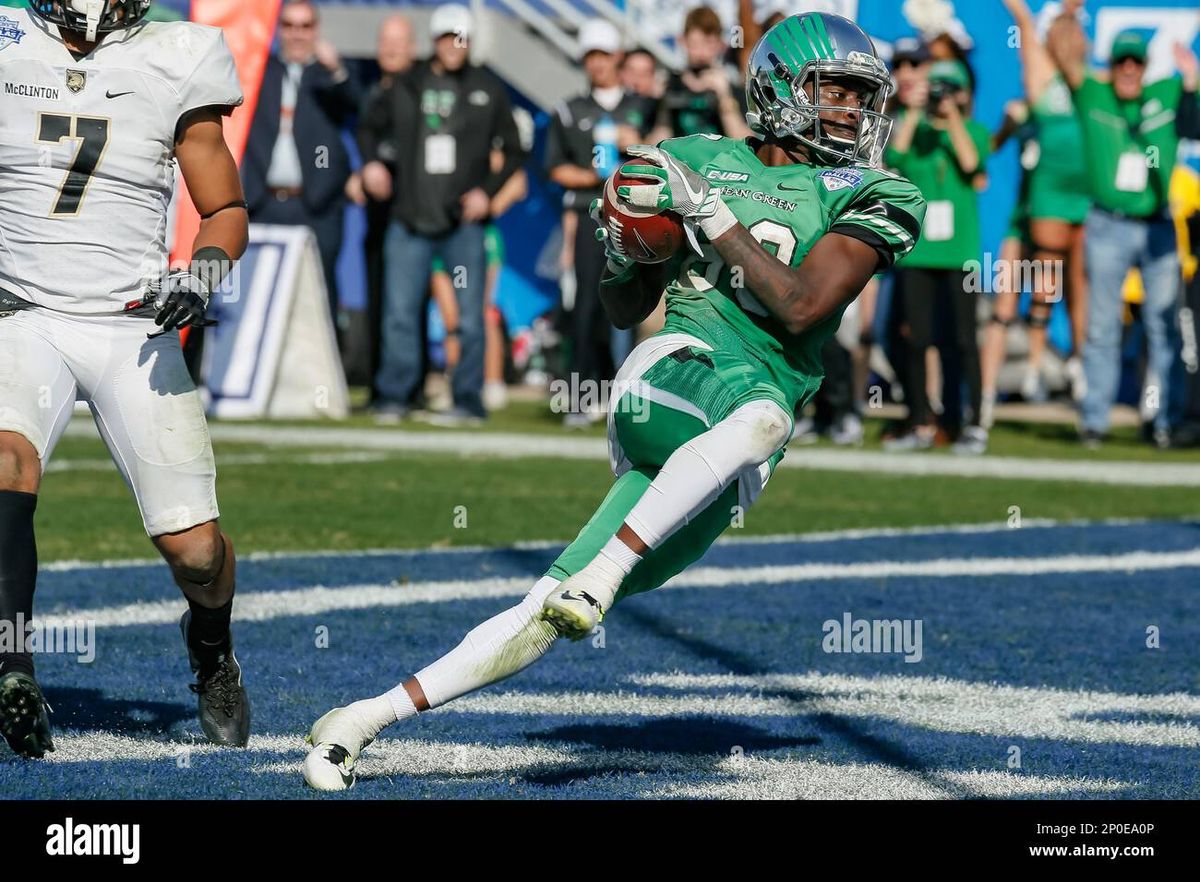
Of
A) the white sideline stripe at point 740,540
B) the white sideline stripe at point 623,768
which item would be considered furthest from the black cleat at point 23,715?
the white sideline stripe at point 740,540

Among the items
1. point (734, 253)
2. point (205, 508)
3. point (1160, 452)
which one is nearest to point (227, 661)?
point (205, 508)

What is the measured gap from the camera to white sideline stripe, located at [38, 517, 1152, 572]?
7.56 m

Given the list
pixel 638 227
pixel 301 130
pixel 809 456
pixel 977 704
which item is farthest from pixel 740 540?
pixel 301 130

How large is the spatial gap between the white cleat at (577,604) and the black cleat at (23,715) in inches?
46.6

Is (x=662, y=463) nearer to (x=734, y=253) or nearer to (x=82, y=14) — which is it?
(x=734, y=253)

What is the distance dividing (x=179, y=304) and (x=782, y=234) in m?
1.31

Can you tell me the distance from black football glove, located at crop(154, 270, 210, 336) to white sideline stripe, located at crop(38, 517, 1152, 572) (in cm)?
310

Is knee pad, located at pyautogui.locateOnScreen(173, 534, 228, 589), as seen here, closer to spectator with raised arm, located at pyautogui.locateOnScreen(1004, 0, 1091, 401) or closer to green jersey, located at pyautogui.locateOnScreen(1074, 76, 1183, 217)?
green jersey, located at pyautogui.locateOnScreen(1074, 76, 1183, 217)

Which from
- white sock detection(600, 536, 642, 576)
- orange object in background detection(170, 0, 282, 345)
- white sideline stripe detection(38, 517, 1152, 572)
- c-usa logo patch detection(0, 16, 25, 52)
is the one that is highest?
orange object in background detection(170, 0, 282, 345)

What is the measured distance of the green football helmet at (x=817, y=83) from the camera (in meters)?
4.44

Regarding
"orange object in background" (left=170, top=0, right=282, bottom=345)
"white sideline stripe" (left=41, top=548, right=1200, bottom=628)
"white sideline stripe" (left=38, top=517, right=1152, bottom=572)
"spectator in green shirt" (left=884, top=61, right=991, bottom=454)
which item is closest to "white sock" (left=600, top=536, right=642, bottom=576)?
"white sideline stripe" (left=41, top=548, right=1200, bottom=628)

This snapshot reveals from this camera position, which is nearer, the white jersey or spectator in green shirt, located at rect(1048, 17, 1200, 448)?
the white jersey

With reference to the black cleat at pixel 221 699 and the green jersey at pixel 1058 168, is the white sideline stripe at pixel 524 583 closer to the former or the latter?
the black cleat at pixel 221 699

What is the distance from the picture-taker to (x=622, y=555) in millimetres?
4016
